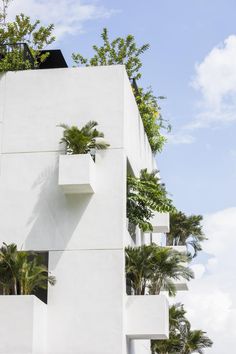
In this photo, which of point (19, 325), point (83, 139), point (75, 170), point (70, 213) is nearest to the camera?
point (19, 325)

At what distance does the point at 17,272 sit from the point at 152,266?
3743 mm

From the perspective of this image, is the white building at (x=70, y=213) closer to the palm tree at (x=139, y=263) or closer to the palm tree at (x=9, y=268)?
→ the palm tree at (x=139, y=263)

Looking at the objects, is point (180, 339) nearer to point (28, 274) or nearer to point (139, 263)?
point (139, 263)

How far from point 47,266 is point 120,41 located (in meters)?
Answer: 9.87

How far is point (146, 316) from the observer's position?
19.9 meters

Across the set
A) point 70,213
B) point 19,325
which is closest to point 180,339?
point 70,213

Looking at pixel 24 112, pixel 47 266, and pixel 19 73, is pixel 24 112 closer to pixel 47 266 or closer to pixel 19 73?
pixel 19 73

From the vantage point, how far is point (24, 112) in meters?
21.2

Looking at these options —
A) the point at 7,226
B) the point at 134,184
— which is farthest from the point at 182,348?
the point at 7,226

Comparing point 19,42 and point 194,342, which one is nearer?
point 19,42

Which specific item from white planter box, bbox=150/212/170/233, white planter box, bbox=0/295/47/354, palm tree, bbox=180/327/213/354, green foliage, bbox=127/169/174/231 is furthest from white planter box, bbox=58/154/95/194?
palm tree, bbox=180/327/213/354

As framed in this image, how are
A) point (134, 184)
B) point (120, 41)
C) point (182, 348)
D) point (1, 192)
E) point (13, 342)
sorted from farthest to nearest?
point (182, 348) < point (120, 41) < point (134, 184) < point (1, 192) < point (13, 342)

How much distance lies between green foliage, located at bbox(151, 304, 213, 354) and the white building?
23.6ft

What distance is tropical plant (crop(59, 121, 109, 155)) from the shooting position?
65.2 feet
